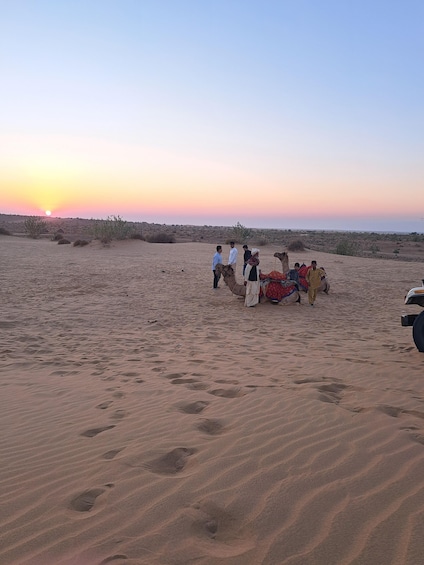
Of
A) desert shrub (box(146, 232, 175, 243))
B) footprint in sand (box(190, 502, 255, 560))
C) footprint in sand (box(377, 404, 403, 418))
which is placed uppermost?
desert shrub (box(146, 232, 175, 243))

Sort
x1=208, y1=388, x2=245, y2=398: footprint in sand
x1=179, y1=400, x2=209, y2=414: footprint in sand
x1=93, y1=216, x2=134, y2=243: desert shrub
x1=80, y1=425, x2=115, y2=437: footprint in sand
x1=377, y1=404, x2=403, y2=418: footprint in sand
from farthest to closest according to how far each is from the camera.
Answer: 1. x1=93, y1=216, x2=134, y2=243: desert shrub
2. x1=208, y1=388, x2=245, y2=398: footprint in sand
3. x1=179, y1=400, x2=209, y2=414: footprint in sand
4. x1=377, y1=404, x2=403, y2=418: footprint in sand
5. x1=80, y1=425, x2=115, y2=437: footprint in sand

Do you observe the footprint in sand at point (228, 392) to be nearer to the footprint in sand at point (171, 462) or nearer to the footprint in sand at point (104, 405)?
the footprint in sand at point (104, 405)

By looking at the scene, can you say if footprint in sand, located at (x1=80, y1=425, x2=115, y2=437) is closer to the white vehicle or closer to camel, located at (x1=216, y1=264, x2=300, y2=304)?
the white vehicle

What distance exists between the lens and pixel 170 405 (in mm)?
5160

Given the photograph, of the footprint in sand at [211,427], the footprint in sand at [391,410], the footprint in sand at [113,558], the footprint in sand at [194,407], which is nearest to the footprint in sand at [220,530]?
the footprint in sand at [113,558]

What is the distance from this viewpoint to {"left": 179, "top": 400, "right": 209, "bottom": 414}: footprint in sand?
4980mm

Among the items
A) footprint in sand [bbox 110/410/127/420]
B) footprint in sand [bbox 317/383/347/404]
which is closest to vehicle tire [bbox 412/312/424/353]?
footprint in sand [bbox 317/383/347/404]

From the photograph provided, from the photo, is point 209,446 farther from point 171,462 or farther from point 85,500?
point 85,500

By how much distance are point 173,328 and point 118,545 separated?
7.83 meters

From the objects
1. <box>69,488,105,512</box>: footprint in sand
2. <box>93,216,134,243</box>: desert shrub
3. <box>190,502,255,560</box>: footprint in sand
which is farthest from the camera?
<box>93,216,134,243</box>: desert shrub

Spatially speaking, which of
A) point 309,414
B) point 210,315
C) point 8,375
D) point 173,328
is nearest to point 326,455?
point 309,414

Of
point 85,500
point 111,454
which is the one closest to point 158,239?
point 111,454

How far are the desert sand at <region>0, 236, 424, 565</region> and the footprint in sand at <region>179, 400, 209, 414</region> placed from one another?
23mm

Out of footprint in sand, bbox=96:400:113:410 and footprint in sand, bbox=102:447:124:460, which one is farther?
footprint in sand, bbox=96:400:113:410
